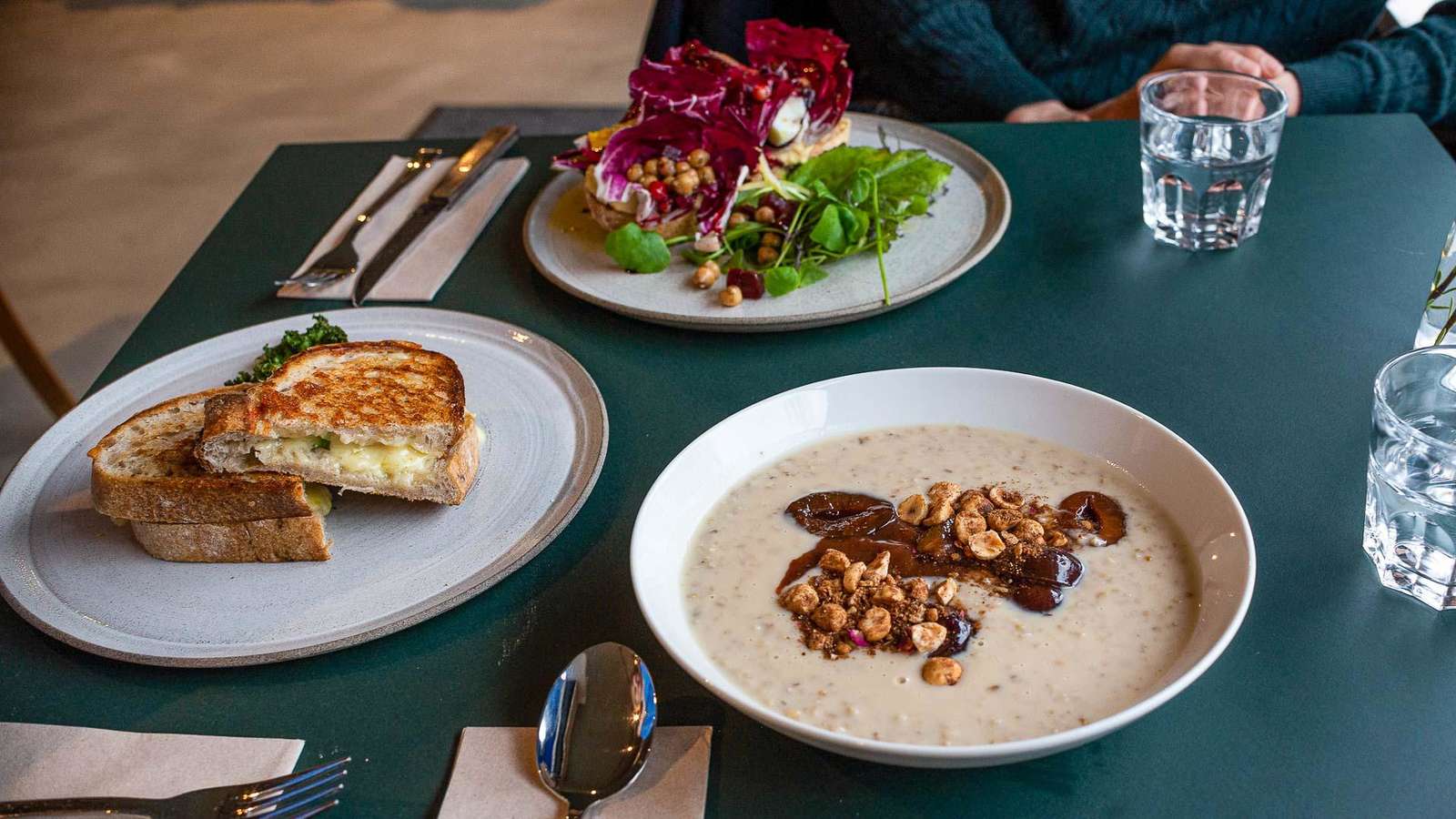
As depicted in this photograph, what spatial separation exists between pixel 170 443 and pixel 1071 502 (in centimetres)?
95

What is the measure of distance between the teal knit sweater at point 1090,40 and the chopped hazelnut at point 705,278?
110 cm

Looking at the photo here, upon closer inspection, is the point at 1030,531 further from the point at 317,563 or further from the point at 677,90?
the point at 677,90

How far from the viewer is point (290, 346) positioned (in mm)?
1402

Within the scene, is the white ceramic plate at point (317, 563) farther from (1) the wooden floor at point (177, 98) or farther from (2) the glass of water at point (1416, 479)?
(1) the wooden floor at point (177, 98)

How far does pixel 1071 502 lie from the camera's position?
1.05 metres

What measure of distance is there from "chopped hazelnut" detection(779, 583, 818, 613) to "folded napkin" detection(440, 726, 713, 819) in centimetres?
12

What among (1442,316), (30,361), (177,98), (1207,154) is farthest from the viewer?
(177,98)

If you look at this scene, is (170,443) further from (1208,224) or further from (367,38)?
(367,38)

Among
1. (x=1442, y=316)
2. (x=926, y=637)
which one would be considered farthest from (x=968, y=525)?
(x=1442, y=316)

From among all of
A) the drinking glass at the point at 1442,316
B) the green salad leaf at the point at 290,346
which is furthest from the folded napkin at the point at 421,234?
the drinking glass at the point at 1442,316

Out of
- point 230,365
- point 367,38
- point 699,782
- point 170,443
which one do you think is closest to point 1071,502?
point 699,782

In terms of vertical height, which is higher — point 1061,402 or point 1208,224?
point 1061,402

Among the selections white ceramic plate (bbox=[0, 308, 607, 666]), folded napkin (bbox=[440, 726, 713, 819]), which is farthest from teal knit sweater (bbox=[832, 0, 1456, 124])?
folded napkin (bbox=[440, 726, 713, 819])

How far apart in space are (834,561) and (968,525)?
5.1 inches
